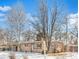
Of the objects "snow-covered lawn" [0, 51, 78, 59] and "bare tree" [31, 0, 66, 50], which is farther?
"bare tree" [31, 0, 66, 50]

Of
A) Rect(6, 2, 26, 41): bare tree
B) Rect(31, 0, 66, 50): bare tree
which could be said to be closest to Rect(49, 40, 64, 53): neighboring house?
Rect(31, 0, 66, 50): bare tree

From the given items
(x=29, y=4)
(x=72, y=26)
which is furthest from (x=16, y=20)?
(x=72, y=26)

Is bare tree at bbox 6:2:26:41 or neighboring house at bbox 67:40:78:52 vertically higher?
bare tree at bbox 6:2:26:41

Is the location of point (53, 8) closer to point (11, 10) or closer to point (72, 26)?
point (72, 26)

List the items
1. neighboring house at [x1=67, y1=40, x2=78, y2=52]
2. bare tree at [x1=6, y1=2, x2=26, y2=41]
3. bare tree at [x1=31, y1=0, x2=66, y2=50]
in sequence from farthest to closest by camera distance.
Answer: bare tree at [x1=6, y1=2, x2=26, y2=41], bare tree at [x1=31, y1=0, x2=66, y2=50], neighboring house at [x1=67, y1=40, x2=78, y2=52]

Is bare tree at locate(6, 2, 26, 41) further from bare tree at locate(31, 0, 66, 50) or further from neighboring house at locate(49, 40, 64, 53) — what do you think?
neighboring house at locate(49, 40, 64, 53)

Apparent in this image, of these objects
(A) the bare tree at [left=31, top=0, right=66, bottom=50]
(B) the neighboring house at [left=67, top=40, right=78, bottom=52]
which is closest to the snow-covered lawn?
(B) the neighboring house at [left=67, top=40, right=78, bottom=52]

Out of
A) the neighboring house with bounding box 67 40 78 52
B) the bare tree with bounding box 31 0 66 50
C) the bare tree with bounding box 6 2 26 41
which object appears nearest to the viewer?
the neighboring house with bounding box 67 40 78 52

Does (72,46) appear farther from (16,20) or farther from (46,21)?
(16,20)

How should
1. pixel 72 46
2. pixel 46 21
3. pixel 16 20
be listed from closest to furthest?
pixel 72 46 < pixel 46 21 < pixel 16 20

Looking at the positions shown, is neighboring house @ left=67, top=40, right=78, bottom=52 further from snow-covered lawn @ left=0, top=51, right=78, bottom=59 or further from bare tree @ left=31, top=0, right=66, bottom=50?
bare tree @ left=31, top=0, right=66, bottom=50

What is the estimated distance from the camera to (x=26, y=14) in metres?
2.64

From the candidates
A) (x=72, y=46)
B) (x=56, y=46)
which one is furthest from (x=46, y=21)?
(x=72, y=46)

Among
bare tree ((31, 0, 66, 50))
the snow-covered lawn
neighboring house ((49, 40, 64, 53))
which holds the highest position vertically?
bare tree ((31, 0, 66, 50))
